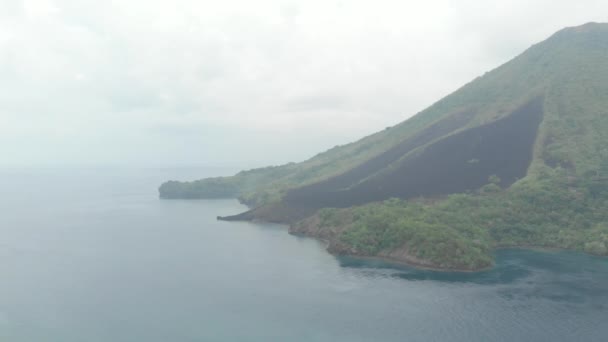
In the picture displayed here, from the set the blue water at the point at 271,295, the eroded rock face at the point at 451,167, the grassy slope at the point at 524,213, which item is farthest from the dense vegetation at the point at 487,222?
the eroded rock face at the point at 451,167

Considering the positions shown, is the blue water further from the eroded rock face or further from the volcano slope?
the eroded rock face

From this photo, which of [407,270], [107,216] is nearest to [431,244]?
[407,270]

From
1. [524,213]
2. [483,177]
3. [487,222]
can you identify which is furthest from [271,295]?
[483,177]

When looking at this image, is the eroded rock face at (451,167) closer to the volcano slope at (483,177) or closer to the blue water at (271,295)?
the volcano slope at (483,177)

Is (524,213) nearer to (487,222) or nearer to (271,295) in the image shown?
(487,222)

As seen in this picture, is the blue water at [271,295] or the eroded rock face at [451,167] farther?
the eroded rock face at [451,167]

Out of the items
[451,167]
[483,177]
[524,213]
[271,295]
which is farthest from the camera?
[451,167]
